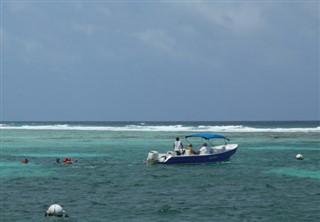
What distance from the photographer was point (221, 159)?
3628 centimetres

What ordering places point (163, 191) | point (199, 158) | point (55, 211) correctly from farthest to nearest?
1. point (199, 158)
2. point (163, 191)
3. point (55, 211)

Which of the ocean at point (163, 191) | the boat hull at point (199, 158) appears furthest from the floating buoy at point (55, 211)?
the boat hull at point (199, 158)

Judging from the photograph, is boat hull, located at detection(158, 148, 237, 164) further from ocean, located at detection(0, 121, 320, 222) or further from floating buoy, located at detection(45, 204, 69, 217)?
floating buoy, located at detection(45, 204, 69, 217)

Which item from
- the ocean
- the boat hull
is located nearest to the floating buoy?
the ocean

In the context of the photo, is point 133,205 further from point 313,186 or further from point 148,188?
point 313,186

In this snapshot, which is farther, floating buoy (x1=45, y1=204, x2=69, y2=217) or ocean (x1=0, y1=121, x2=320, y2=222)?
ocean (x1=0, y1=121, x2=320, y2=222)

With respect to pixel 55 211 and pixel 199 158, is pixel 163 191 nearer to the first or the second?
pixel 55 211

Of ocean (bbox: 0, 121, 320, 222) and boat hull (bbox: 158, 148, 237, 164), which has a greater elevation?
boat hull (bbox: 158, 148, 237, 164)

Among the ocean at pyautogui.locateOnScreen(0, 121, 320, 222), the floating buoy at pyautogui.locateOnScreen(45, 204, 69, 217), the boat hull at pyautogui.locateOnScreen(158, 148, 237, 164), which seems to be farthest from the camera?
the boat hull at pyautogui.locateOnScreen(158, 148, 237, 164)

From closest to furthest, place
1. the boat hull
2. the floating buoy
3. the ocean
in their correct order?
the floating buoy < the ocean < the boat hull

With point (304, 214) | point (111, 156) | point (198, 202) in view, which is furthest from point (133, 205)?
point (111, 156)

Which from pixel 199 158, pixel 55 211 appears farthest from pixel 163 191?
pixel 199 158

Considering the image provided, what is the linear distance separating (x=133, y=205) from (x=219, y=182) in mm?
6978

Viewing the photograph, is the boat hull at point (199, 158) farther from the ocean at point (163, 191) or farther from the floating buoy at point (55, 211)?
the floating buoy at point (55, 211)
